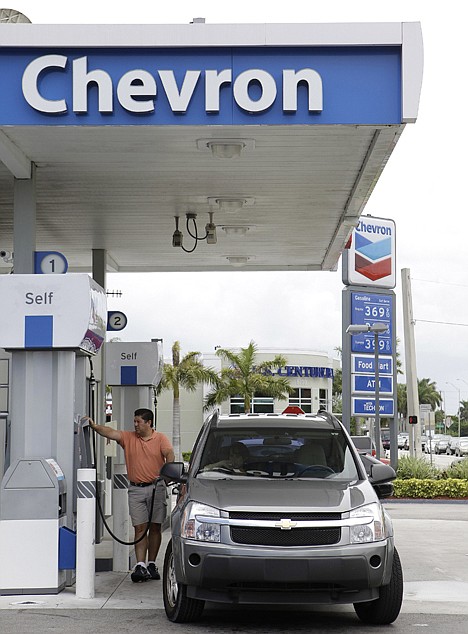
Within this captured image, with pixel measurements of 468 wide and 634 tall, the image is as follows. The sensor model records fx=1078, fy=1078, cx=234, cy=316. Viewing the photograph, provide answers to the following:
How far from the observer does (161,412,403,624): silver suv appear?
26.9 feet

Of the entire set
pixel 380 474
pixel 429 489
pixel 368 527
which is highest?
pixel 380 474

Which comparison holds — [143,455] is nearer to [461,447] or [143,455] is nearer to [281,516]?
[281,516]

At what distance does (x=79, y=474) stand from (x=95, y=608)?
1237 mm

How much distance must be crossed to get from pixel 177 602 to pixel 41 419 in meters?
2.51

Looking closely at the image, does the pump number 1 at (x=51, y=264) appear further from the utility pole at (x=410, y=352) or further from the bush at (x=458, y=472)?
the utility pole at (x=410, y=352)

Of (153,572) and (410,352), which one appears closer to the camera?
(153,572)

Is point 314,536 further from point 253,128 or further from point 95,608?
point 253,128

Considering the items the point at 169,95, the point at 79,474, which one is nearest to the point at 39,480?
the point at 79,474

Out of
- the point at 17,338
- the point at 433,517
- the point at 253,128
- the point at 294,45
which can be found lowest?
the point at 433,517

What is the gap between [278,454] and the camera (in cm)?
977

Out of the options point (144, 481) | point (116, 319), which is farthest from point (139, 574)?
point (116, 319)

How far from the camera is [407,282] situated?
4334cm

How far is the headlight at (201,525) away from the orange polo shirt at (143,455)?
2.61 meters

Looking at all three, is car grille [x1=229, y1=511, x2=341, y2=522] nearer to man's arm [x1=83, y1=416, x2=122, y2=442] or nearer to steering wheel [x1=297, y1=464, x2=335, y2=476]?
steering wheel [x1=297, y1=464, x2=335, y2=476]
